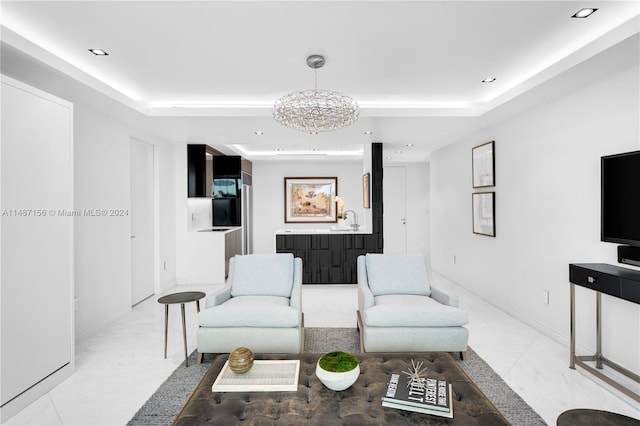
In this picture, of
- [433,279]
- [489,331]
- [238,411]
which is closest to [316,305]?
[489,331]

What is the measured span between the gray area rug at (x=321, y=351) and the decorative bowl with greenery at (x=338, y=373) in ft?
3.46

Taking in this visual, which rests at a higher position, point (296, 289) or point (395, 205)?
point (395, 205)

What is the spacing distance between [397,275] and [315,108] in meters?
1.75

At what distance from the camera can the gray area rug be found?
6.77 feet

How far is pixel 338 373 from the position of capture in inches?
65.9

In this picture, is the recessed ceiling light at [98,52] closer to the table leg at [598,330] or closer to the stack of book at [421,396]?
the stack of book at [421,396]

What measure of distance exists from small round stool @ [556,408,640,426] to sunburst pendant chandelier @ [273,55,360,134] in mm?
2356

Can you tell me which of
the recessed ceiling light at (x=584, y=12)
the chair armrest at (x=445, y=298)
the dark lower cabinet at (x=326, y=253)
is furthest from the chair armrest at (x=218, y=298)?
the recessed ceiling light at (x=584, y=12)

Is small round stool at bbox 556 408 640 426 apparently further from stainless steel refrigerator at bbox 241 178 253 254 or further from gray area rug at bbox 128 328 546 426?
stainless steel refrigerator at bbox 241 178 253 254

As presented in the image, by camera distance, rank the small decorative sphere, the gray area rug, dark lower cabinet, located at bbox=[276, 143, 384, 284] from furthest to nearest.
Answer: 1. dark lower cabinet, located at bbox=[276, 143, 384, 284]
2. the gray area rug
3. the small decorative sphere


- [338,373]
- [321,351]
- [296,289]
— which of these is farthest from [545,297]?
[338,373]

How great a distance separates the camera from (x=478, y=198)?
4.75 m

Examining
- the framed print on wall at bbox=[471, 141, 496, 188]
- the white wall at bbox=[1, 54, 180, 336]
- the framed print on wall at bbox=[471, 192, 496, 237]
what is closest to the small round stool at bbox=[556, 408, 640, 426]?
the framed print on wall at bbox=[471, 192, 496, 237]

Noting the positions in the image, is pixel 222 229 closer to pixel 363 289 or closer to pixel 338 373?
pixel 363 289
